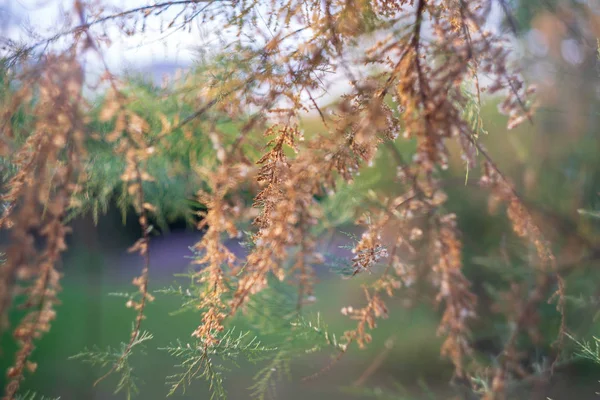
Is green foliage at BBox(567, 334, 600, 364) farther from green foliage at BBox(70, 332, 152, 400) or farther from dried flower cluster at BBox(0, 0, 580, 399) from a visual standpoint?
green foliage at BBox(70, 332, 152, 400)

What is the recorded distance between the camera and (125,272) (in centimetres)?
493

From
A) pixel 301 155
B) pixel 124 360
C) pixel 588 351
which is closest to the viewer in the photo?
pixel 301 155

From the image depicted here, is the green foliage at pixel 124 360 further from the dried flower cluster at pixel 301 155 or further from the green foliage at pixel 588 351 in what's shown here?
the green foliage at pixel 588 351

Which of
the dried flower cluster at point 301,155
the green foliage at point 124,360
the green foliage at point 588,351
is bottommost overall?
the green foliage at point 588,351

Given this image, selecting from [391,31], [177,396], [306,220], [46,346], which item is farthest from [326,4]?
[46,346]


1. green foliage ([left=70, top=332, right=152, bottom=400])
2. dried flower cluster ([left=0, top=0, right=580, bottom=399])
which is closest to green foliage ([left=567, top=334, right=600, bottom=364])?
dried flower cluster ([left=0, top=0, right=580, bottom=399])

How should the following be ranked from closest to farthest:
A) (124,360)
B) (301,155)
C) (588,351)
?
(301,155) → (124,360) → (588,351)

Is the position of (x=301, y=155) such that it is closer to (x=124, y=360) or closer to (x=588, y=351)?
(x=124, y=360)

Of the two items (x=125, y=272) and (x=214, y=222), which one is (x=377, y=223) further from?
(x=125, y=272)

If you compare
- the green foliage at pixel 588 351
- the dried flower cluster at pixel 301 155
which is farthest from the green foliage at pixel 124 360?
the green foliage at pixel 588 351

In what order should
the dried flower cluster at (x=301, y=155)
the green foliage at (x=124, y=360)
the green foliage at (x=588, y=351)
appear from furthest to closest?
the green foliage at (x=588, y=351), the green foliage at (x=124, y=360), the dried flower cluster at (x=301, y=155)

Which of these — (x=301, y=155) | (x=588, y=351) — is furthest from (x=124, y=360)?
(x=588, y=351)

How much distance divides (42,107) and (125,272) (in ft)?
15.5

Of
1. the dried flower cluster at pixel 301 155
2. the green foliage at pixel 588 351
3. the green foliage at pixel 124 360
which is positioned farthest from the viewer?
the green foliage at pixel 588 351
